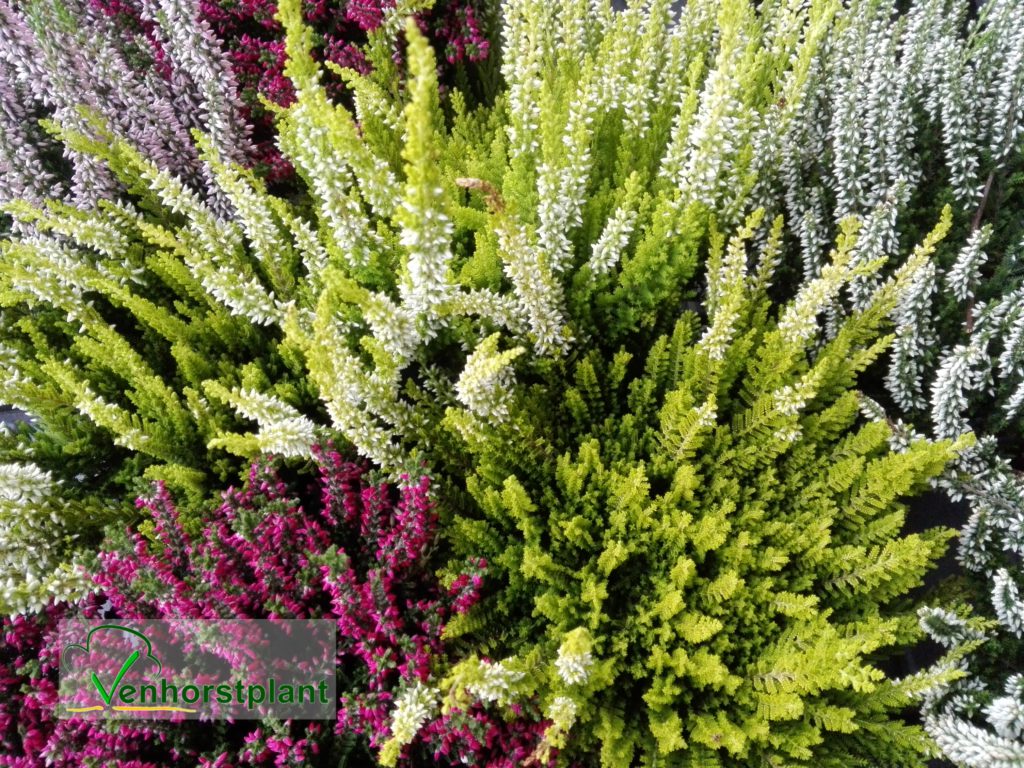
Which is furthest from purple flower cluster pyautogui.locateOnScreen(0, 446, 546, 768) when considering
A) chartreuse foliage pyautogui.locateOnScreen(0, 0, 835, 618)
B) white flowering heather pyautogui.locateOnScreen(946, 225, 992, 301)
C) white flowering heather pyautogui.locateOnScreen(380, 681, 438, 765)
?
white flowering heather pyautogui.locateOnScreen(946, 225, 992, 301)

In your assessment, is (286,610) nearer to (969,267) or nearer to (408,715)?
(408,715)

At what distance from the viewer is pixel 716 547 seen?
1.46 metres

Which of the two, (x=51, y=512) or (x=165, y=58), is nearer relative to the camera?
(x=51, y=512)

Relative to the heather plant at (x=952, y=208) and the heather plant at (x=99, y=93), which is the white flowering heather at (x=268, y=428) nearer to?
the heather plant at (x=99, y=93)

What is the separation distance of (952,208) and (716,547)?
1277 mm

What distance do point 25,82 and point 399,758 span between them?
85.9 inches

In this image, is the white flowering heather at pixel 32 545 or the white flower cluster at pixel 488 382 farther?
the white flowering heather at pixel 32 545

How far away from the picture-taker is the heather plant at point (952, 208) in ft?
5.29

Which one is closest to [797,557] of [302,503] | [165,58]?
[302,503]

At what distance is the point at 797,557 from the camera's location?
1.54 metres

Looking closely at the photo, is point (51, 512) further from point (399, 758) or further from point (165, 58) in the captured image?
point (165, 58)

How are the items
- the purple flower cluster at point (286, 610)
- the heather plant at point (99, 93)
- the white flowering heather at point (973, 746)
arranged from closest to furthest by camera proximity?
the white flowering heather at point (973, 746), the purple flower cluster at point (286, 610), the heather plant at point (99, 93)

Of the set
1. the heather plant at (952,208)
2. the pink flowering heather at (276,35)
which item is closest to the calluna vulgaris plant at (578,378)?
the heather plant at (952,208)

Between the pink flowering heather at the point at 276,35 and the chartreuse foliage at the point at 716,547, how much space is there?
1304mm
